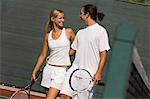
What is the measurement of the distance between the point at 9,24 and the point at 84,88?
442 cm

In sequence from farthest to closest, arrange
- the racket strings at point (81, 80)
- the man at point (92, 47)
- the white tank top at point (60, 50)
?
1. the white tank top at point (60, 50)
2. the racket strings at point (81, 80)
3. the man at point (92, 47)

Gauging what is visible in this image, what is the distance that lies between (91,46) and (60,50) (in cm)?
48

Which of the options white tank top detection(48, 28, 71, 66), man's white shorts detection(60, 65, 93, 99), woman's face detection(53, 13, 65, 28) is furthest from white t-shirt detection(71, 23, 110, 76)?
woman's face detection(53, 13, 65, 28)

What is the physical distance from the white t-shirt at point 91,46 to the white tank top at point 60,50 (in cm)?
28

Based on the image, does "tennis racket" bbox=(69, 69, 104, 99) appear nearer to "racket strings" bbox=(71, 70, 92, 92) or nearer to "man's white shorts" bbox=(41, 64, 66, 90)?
"racket strings" bbox=(71, 70, 92, 92)

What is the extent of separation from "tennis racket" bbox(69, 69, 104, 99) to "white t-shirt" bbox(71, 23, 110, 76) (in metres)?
0.06

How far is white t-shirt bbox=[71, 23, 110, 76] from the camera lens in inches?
189

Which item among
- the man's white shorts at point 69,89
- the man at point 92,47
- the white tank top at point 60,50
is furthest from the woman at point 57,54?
the man at point 92,47

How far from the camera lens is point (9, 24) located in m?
9.09

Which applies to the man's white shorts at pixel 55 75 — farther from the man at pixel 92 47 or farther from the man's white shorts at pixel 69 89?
the man at pixel 92 47

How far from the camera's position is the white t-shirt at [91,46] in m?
4.79

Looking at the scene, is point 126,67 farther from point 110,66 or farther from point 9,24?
point 9,24

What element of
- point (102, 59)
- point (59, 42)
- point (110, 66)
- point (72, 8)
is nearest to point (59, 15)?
point (59, 42)

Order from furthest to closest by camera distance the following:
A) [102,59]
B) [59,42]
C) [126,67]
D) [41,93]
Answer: [41,93], [59,42], [102,59], [126,67]
